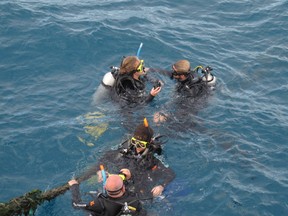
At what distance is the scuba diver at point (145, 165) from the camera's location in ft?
25.0

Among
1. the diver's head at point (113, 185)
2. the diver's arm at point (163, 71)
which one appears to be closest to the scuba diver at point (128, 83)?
the diver's arm at point (163, 71)

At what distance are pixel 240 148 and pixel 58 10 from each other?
928 cm

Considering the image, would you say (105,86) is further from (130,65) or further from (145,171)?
(145,171)

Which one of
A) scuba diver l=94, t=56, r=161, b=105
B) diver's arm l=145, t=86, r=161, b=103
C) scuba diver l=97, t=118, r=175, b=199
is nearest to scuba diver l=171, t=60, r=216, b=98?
scuba diver l=94, t=56, r=161, b=105

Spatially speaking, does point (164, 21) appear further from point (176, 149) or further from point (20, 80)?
point (176, 149)

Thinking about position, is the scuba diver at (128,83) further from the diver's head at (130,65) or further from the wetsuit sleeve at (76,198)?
the wetsuit sleeve at (76,198)

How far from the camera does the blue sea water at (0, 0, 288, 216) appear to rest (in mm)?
8211

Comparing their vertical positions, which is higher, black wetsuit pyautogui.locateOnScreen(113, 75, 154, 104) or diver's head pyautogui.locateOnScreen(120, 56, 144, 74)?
diver's head pyautogui.locateOnScreen(120, 56, 144, 74)

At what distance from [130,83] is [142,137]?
2843 millimetres

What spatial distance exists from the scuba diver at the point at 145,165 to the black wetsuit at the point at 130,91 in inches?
94.0

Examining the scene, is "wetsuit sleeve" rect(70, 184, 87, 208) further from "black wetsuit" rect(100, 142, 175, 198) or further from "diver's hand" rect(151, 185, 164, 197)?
"diver's hand" rect(151, 185, 164, 197)

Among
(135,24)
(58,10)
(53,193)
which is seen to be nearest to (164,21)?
(135,24)

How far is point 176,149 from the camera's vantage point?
9.15m

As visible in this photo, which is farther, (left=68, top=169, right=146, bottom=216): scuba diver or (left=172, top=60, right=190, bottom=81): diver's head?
(left=172, top=60, right=190, bottom=81): diver's head
